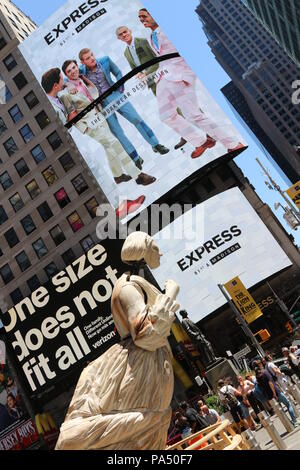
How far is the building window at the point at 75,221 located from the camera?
46844 millimetres

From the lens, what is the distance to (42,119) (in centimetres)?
5144

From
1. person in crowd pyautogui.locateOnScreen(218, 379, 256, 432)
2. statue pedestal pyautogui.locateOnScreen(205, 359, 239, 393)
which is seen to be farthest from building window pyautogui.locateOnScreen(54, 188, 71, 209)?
person in crowd pyautogui.locateOnScreen(218, 379, 256, 432)

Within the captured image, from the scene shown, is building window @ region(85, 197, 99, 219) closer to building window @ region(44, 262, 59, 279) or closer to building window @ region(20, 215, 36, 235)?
building window @ region(44, 262, 59, 279)

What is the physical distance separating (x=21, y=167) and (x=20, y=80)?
10209mm

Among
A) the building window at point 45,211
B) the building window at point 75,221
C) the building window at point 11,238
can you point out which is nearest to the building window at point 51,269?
the building window at point 75,221

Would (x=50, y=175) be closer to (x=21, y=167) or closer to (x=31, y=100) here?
(x=21, y=167)

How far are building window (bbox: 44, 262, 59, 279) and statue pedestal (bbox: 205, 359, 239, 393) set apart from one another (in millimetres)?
26209

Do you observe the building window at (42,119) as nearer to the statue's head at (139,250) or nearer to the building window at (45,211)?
the building window at (45,211)

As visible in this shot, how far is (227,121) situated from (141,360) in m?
43.1

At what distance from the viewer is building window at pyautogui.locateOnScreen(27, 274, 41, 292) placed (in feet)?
155

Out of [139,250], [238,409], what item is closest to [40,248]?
[238,409]

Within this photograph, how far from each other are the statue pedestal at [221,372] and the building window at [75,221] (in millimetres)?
26137

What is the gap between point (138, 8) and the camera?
49250 mm

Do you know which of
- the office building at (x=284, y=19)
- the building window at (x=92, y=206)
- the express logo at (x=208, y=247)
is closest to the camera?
the express logo at (x=208, y=247)
